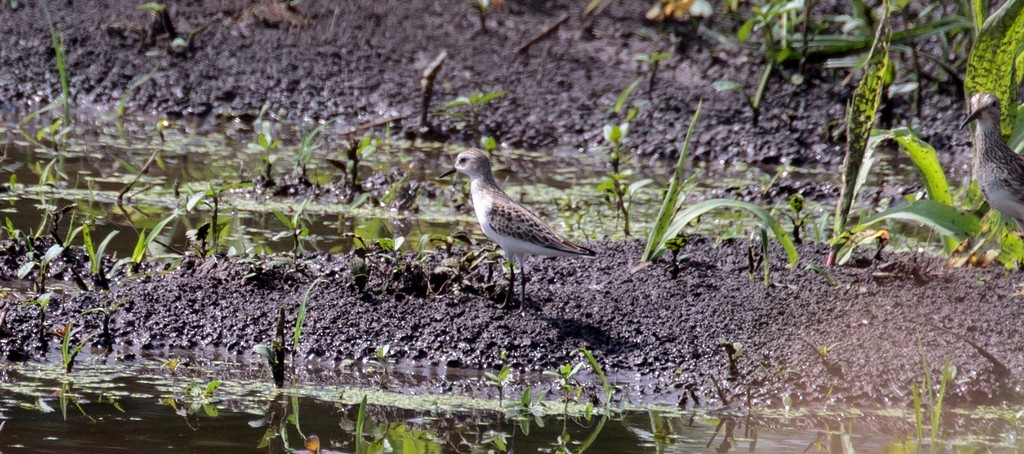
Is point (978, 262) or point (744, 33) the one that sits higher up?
point (744, 33)

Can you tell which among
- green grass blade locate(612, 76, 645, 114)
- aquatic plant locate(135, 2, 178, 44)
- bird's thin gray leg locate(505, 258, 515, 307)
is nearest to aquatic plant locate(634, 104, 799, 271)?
bird's thin gray leg locate(505, 258, 515, 307)

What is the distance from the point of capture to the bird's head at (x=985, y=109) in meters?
6.05

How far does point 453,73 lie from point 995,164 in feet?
19.4

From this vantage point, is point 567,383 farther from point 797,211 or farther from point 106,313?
point 797,211

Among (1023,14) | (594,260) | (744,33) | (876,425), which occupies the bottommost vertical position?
(876,425)

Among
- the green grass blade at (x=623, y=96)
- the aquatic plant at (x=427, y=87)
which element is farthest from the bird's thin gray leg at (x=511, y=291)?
the green grass blade at (x=623, y=96)

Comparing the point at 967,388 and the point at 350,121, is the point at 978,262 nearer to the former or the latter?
the point at 967,388

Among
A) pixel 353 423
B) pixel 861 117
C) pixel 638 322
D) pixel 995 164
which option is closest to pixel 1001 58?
pixel 995 164

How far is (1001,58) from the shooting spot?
620 cm

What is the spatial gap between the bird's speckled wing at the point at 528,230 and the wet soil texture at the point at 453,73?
12.7ft

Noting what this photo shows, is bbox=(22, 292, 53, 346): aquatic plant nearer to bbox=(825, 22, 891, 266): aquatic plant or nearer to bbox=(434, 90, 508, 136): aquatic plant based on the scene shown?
bbox=(825, 22, 891, 266): aquatic plant

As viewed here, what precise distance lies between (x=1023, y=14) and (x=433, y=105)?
5.51 metres

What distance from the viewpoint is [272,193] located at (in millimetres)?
8266

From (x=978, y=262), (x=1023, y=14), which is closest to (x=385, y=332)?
(x=978, y=262)
